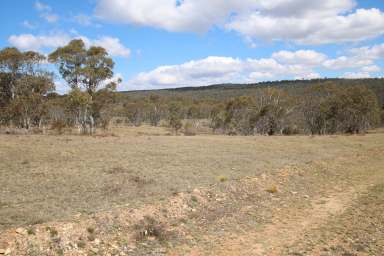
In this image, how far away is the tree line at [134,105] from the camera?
139ft

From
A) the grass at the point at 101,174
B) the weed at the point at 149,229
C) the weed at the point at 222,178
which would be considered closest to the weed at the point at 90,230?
the grass at the point at 101,174

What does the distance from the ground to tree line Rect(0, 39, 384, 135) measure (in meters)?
25.5

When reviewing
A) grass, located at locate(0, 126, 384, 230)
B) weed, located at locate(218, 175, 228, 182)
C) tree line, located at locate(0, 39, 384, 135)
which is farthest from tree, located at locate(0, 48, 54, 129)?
weed, located at locate(218, 175, 228, 182)

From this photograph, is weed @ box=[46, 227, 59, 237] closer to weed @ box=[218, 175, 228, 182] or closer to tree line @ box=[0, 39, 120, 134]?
weed @ box=[218, 175, 228, 182]

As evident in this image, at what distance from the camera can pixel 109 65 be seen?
45.4 meters

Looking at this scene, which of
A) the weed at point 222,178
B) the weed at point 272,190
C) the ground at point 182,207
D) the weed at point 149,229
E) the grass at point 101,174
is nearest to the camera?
the ground at point 182,207

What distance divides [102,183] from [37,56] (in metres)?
35.3

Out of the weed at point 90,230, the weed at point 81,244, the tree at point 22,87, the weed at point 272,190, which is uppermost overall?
the tree at point 22,87

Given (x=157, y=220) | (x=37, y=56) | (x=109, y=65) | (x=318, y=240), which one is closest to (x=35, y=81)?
(x=37, y=56)

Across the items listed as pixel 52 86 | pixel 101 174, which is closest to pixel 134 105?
pixel 52 86

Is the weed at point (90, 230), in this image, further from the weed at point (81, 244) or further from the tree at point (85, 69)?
the tree at point (85, 69)

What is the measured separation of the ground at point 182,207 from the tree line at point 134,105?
25529 mm

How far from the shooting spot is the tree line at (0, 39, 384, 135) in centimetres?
4241

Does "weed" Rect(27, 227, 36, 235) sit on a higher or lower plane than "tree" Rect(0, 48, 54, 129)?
lower
